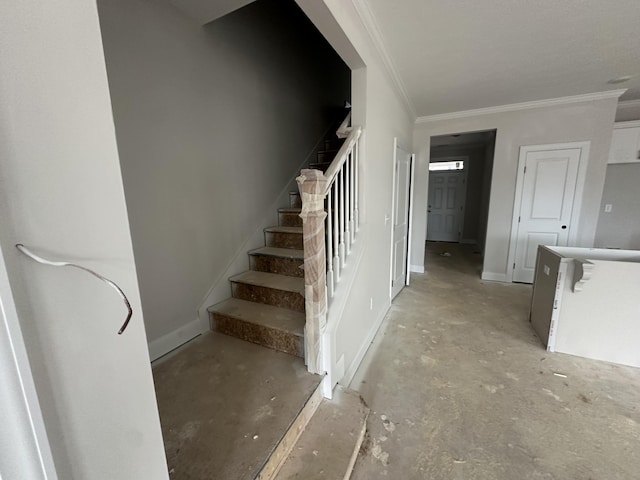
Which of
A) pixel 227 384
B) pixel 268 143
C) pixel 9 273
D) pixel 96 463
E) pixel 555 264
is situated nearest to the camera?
pixel 9 273

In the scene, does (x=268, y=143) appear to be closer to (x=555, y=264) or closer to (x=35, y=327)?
(x=35, y=327)

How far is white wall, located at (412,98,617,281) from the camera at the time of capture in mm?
3287

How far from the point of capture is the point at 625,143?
11.7ft

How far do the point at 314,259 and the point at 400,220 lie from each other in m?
2.29

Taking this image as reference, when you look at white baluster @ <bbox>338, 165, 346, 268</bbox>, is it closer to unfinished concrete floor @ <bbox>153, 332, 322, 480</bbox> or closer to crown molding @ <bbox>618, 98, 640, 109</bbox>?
unfinished concrete floor @ <bbox>153, 332, 322, 480</bbox>

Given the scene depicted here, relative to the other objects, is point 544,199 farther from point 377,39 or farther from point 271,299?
point 271,299

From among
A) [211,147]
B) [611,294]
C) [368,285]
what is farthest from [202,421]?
[611,294]

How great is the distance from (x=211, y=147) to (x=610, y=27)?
3.07 m

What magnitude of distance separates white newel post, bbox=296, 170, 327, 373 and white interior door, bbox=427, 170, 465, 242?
668 cm

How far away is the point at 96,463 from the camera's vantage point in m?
0.51

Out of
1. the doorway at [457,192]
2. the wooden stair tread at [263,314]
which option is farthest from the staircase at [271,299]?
the doorway at [457,192]

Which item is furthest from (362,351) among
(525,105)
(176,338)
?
(525,105)

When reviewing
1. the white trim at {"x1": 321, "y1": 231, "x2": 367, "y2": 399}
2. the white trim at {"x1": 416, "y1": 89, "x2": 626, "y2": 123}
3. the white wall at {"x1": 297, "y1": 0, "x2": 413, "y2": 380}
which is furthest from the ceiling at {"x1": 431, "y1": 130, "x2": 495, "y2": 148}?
the white trim at {"x1": 321, "y1": 231, "x2": 367, "y2": 399}

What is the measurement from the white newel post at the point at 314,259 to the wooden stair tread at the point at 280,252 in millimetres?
741
